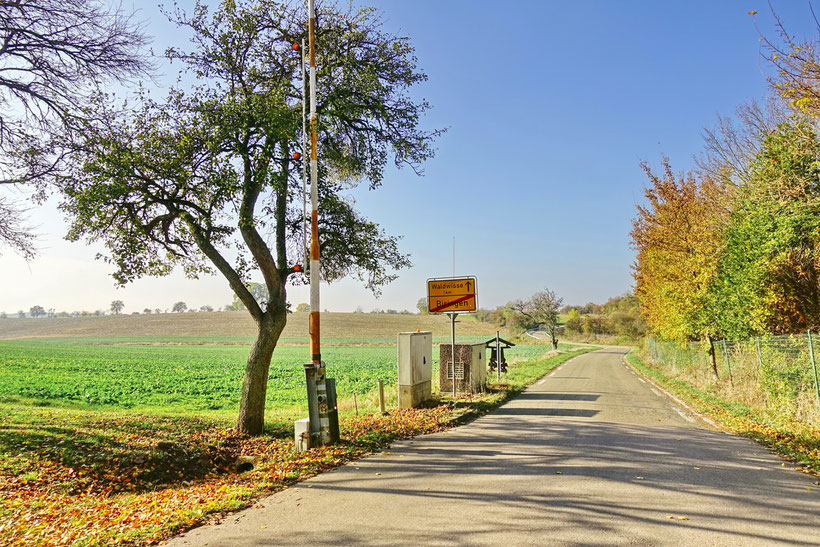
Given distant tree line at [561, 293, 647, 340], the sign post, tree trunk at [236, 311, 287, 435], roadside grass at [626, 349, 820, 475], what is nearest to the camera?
roadside grass at [626, 349, 820, 475]

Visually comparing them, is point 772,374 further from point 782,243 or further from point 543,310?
point 543,310

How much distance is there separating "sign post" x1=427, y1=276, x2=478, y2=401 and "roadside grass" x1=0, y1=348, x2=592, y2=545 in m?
2.47

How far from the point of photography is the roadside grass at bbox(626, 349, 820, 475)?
750 centimetres

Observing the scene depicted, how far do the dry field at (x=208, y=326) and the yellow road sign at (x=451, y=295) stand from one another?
62169 mm

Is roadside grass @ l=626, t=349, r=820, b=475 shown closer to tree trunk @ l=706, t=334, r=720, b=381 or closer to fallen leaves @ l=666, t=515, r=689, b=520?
tree trunk @ l=706, t=334, r=720, b=381

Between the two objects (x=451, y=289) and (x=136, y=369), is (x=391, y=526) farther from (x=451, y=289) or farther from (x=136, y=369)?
(x=136, y=369)

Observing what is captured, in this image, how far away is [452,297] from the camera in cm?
1453

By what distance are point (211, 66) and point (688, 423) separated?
13.7 metres

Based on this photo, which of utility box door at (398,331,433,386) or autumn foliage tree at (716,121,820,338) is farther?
autumn foliage tree at (716,121,820,338)

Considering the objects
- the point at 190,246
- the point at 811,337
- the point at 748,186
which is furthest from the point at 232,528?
the point at 748,186

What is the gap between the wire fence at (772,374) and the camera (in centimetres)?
997

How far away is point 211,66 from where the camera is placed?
444 inches

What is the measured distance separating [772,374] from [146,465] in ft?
45.1

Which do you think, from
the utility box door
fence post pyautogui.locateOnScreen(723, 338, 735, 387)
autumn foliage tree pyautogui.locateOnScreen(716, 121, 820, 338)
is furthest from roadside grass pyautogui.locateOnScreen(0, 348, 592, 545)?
autumn foliage tree pyautogui.locateOnScreen(716, 121, 820, 338)
